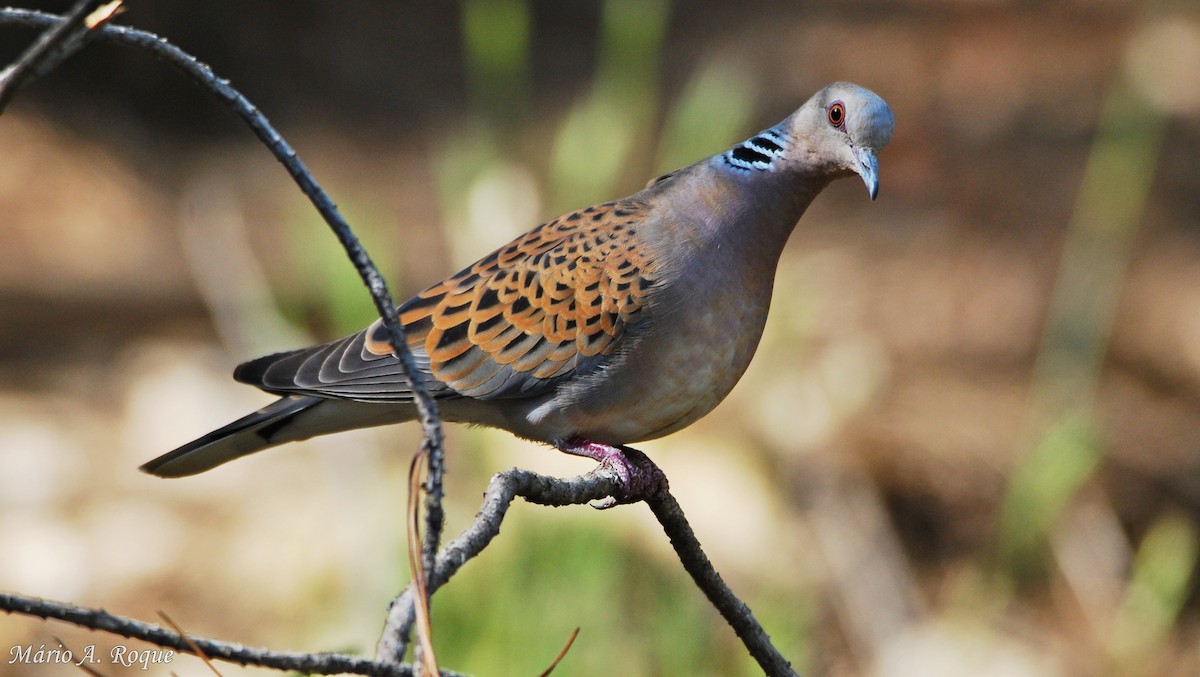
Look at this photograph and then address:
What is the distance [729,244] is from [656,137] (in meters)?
5.13

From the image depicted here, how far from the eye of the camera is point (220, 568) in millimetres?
5344

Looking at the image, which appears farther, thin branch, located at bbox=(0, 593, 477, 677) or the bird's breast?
the bird's breast

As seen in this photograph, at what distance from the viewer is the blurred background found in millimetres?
4699

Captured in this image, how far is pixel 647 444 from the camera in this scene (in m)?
5.14

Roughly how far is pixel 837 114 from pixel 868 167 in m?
0.15

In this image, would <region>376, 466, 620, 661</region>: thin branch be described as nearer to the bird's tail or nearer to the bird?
the bird

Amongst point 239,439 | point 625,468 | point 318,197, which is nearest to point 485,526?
point 318,197

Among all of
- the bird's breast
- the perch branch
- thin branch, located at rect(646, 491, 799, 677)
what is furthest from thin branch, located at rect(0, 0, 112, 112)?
the bird's breast

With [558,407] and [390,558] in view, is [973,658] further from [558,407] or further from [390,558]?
[558,407]

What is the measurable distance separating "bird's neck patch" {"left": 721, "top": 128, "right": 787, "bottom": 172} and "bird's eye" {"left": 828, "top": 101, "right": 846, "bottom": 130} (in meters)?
0.13

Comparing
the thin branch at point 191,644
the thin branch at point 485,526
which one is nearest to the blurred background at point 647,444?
the thin branch at point 485,526

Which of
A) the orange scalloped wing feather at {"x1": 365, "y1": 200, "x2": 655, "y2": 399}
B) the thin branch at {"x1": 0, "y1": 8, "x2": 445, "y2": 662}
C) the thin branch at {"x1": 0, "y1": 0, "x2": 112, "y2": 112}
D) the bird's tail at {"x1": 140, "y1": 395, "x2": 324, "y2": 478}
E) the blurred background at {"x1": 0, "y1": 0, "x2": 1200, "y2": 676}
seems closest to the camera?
the thin branch at {"x1": 0, "y1": 0, "x2": 112, "y2": 112}

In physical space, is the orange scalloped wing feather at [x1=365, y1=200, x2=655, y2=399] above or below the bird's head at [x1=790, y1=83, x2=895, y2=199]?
below

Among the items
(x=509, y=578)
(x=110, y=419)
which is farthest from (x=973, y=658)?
(x=110, y=419)
